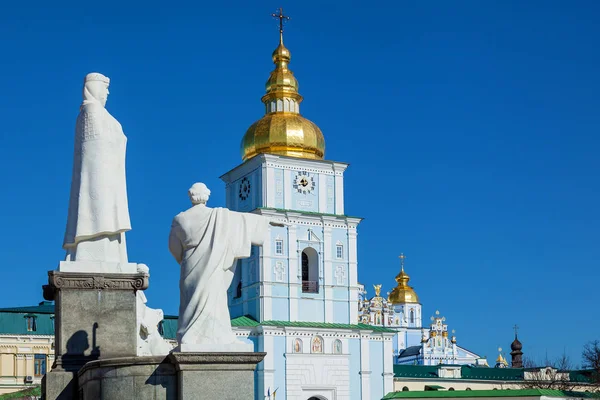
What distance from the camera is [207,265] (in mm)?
11047

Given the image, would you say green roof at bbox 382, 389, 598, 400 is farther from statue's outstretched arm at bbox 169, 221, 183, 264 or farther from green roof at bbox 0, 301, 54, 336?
statue's outstretched arm at bbox 169, 221, 183, 264

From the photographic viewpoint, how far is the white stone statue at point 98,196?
1387cm

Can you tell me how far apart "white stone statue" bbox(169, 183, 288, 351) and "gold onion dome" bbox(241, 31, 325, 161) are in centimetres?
6286

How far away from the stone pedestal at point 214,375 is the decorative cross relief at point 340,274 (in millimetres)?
62500

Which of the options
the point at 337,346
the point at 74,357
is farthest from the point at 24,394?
the point at 337,346

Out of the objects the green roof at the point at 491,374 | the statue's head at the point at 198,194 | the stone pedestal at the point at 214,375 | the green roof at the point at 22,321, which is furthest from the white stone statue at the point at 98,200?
the green roof at the point at 491,374

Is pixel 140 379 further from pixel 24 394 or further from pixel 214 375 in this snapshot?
pixel 24 394

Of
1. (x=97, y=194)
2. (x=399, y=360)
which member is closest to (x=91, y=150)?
(x=97, y=194)

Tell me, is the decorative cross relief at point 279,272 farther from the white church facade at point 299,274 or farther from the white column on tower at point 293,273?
the white column on tower at point 293,273

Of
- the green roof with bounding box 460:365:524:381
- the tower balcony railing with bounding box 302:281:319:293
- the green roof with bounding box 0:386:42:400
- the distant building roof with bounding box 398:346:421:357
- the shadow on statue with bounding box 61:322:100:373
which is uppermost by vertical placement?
the tower balcony railing with bounding box 302:281:319:293

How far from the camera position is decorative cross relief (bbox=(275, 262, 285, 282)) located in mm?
70344

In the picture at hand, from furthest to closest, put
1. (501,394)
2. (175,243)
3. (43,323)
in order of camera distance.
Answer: (43,323)
(501,394)
(175,243)

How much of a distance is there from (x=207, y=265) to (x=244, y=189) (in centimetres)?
6402

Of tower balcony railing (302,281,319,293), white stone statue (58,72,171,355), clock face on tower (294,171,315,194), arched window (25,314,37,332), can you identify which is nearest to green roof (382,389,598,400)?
tower balcony railing (302,281,319,293)
